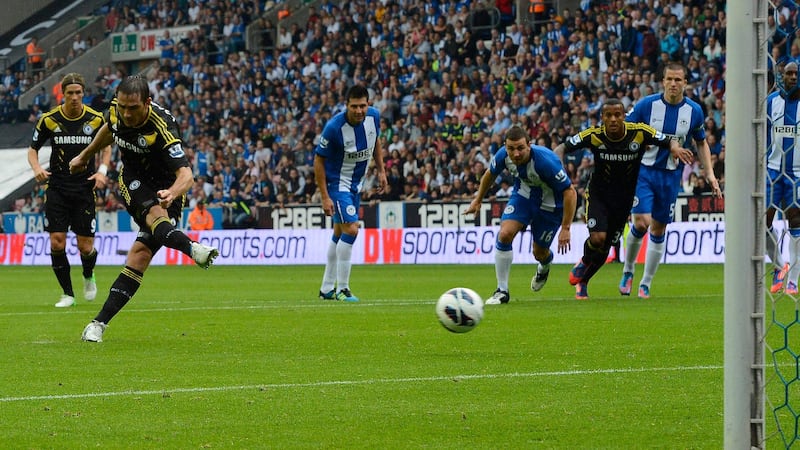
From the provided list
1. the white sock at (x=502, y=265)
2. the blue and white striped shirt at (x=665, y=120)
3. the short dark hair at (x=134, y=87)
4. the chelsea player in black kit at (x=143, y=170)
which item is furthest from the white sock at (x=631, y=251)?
the short dark hair at (x=134, y=87)

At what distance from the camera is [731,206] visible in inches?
176

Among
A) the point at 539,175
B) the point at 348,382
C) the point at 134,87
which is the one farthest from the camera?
the point at 539,175

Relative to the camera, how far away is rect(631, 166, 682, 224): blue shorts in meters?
14.2

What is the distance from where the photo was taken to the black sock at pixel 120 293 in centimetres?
981

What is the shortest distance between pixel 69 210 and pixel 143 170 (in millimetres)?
4920

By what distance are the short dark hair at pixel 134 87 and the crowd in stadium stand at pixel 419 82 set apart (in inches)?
637

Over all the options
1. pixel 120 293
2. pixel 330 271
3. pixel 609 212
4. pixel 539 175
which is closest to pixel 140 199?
pixel 120 293

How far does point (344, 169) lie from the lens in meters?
14.9

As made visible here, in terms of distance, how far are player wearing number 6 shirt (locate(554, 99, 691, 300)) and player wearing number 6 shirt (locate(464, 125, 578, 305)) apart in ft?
1.31

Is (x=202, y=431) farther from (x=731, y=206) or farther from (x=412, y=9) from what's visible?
(x=412, y=9)

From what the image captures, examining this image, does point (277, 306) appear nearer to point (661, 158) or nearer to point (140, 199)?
point (661, 158)

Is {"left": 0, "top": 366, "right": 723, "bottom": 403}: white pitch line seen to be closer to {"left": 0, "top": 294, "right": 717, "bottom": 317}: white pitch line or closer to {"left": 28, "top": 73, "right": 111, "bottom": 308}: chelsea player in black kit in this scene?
{"left": 0, "top": 294, "right": 717, "bottom": 317}: white pitch line

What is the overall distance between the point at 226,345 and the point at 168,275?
14417 mm

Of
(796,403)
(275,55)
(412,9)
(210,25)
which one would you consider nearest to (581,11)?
(412,9)
